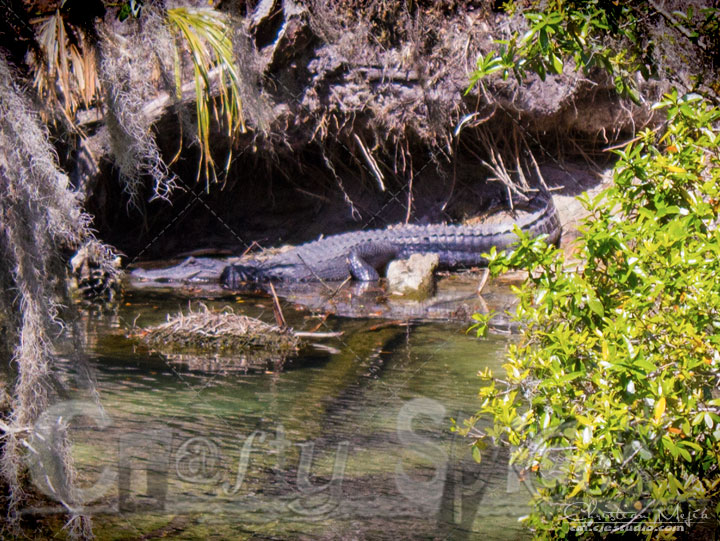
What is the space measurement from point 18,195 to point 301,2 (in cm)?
508

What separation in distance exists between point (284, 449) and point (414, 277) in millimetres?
3563

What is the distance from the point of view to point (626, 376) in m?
1.45

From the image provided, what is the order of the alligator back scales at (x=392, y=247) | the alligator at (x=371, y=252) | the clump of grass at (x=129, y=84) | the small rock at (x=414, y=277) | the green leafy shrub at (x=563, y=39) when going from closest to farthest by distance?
the green leafy shrub at (x=563, y=39), the clump of grass at (x=129, y=84), the small rock at (x=414, y=277), the alligator at (x=371, y=252), the alligator back scales at (x=392, y=247)

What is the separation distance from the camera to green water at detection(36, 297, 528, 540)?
1.85 m

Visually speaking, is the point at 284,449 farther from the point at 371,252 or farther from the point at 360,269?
the point at 371,252

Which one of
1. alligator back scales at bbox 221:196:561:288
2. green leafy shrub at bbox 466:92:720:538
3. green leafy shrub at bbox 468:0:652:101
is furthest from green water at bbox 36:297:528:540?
alligator back scales at bbox 221:196:561:288

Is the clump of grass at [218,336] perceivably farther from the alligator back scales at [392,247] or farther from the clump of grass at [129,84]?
the alligator back scales at [392,247]

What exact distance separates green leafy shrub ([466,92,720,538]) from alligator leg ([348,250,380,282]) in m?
5.13

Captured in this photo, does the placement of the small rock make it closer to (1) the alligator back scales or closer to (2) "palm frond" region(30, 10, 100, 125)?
(1) the alligator back scales

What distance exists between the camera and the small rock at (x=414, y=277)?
5703 millimetres

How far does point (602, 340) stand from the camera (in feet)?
4.94

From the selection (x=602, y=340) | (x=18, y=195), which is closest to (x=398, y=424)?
(x=602, y=340)

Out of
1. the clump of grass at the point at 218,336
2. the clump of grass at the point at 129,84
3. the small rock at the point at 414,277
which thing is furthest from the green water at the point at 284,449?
the small rock at the point at 414,277

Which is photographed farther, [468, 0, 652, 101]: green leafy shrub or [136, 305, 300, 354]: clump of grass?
[136, 305, 300, 354]: clump of grass
